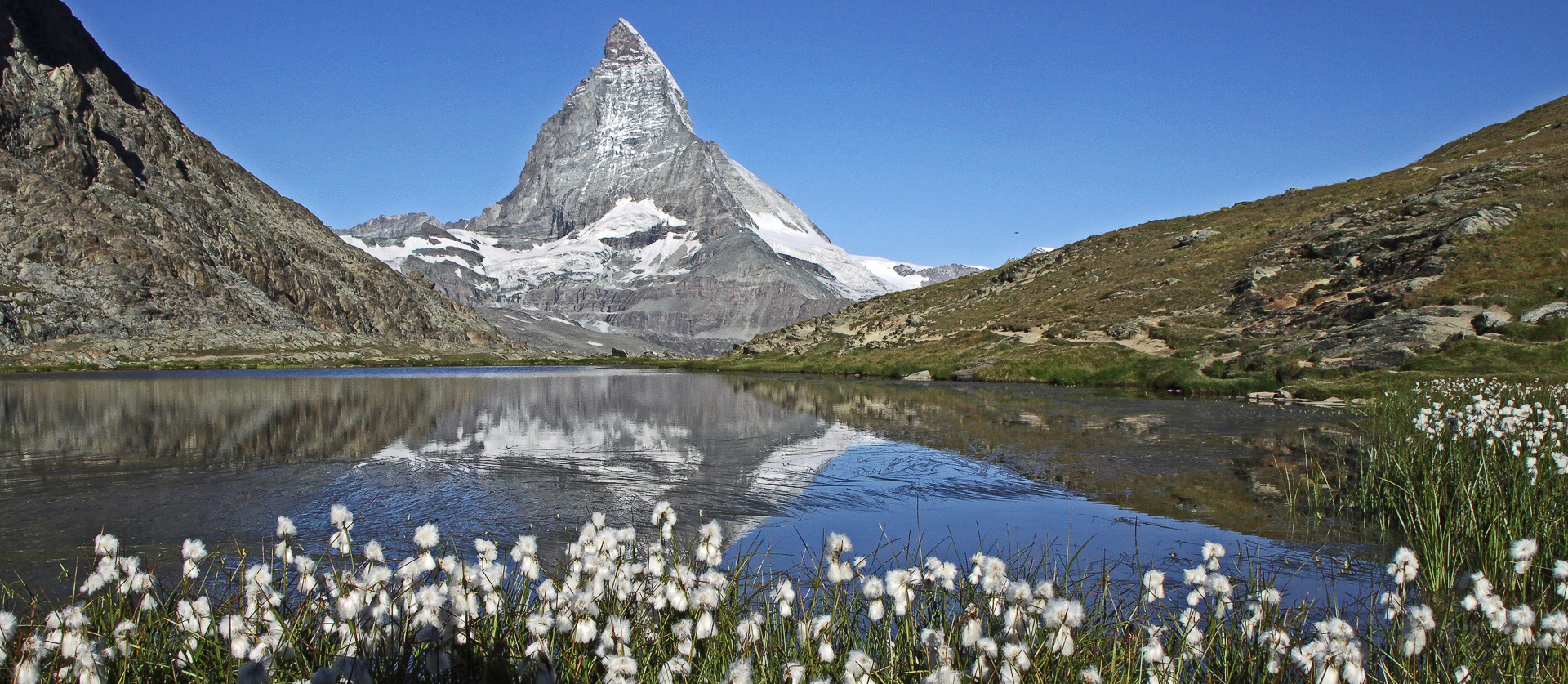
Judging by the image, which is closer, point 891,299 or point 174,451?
point 174,451

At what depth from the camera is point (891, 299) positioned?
8894 centimetres

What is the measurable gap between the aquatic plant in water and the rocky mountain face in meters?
100

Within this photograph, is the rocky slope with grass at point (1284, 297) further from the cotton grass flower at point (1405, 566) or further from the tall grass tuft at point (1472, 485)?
the cotton grass flower at point (1405, 566)

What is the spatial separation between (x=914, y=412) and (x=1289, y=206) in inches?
2515

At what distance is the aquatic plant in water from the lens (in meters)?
4.22

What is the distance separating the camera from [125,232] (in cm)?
10744

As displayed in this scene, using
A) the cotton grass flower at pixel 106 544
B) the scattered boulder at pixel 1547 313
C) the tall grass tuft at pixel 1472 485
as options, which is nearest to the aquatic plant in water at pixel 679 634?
the cotton grass flower at pixel 106 544

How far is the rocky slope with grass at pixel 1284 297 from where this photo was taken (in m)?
31.9

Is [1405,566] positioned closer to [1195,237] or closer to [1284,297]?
[1284,297]

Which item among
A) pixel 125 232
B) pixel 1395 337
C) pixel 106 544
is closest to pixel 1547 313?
pixel 1395 337

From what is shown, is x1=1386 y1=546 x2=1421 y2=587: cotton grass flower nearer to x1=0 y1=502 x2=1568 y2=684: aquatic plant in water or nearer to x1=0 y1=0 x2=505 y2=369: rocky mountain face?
x1=0 y1=502 x2=1568 y2=684: aquatic plant in water

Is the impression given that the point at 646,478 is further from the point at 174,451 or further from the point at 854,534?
the point at 174,451

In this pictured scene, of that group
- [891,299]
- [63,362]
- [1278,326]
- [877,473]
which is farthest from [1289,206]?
[63,362]

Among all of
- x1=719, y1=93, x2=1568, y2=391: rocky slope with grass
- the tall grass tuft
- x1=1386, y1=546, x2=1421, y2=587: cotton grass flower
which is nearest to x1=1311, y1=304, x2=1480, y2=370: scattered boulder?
x1=719, y1=93, x2=1568, y2=391: rocky slope with grass
